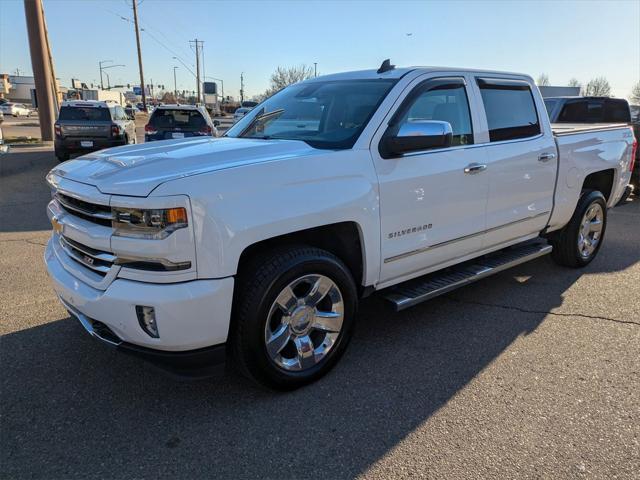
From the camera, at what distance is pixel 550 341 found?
385 centimetres

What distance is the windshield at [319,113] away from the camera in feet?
11.5

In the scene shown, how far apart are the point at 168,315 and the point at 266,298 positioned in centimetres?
55

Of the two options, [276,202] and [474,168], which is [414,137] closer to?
[474,168]

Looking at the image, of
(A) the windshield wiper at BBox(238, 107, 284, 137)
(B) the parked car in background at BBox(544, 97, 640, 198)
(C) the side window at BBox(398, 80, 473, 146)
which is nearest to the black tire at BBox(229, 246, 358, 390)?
(C) the side window at BBox(398, 80, 473, 146)

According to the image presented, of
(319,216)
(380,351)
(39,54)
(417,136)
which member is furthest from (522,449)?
(39,54)

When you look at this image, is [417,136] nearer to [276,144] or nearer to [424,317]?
[276,144]

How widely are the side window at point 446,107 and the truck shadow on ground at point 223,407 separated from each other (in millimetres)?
1579

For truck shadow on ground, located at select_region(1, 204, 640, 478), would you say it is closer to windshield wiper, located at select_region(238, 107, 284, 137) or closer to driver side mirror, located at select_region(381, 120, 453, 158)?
driver side mirror, located at select_region(381, 120, 453, 158)

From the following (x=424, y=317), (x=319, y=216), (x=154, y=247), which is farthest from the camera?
(x=424, y=317)

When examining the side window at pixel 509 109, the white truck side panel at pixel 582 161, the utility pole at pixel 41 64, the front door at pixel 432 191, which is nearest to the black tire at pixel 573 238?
the white truck side panel at pixel 582 161

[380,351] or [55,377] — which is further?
[380,351]

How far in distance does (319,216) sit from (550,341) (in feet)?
7.23

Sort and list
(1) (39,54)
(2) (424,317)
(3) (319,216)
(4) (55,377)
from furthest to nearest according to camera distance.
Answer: (1) (39,54) → (2) (424,317) → (4) (55,377) → (3) (319,216)

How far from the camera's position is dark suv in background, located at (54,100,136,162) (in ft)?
44.9
